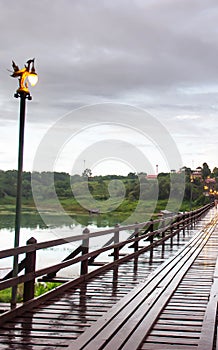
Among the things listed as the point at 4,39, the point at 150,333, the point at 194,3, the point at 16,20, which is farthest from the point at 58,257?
the point at 150,333

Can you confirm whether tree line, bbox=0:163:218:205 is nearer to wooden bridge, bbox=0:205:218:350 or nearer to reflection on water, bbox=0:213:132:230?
wooden bridge, bbox=0:205:218:350

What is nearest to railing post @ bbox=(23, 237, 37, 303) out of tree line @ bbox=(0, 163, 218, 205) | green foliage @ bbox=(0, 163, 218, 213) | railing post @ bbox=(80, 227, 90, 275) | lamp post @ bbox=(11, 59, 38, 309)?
lamp post @ bbox=(11, 59, 38, 309)

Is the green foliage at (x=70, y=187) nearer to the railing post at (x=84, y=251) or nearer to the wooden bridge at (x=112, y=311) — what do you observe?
the railing post at (x=84, y=251)

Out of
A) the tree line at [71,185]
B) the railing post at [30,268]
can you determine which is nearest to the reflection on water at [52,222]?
the tree line at [71,185]

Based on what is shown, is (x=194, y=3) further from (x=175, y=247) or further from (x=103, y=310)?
(x=103, y=310)

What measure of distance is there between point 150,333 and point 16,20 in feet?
57.5

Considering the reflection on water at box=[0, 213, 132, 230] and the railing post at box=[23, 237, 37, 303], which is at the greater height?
the railing post at box=[23, 237, 37, 303]

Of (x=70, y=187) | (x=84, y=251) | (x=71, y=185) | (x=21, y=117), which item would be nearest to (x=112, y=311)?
(x=84, y=251)

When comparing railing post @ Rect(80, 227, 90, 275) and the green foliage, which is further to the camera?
the green foliage

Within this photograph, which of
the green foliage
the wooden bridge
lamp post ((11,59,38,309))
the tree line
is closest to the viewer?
the wooden bridge

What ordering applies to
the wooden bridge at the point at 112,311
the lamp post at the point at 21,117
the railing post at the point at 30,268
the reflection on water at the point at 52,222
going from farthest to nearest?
1. the reflection on water at the point at 52,222
2. the lamp post at the point at 21,117
3. the railing post at the point at 30,268
4. the wooden bridge at the point at 112,311

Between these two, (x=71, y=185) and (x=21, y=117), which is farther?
(x=71, y=185)

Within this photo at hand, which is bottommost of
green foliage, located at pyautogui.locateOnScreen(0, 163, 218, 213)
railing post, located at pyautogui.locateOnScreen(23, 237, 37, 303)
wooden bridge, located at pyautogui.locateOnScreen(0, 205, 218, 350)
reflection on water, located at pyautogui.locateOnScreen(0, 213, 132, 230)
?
reflection on water, located at pyautogui.locateOnScreen(0, 213, 132, 230)

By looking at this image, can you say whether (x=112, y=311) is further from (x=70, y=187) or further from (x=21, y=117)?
(x=70, y=187)
